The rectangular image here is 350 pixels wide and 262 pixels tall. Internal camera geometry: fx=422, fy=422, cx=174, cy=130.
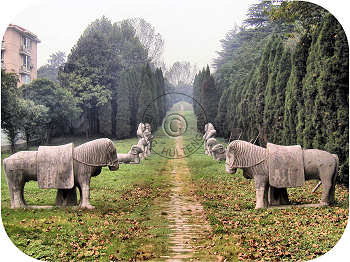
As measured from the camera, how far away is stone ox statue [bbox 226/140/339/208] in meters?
6.71

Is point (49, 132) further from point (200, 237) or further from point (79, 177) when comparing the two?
point (200, 237)

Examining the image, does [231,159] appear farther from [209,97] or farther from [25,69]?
[25,69]

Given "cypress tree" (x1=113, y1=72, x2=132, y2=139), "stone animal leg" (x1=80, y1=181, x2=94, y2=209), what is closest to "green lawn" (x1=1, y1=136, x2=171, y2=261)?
"stone animal leg" (x1=80, y1=181, x2=94, y2=209)

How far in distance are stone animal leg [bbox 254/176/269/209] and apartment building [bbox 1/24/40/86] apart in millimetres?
4198

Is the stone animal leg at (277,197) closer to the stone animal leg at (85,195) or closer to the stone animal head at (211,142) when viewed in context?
the stone animal head at (211,142)

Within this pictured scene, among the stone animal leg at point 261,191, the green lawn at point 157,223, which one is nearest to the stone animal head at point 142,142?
the green lawn at point 157,223

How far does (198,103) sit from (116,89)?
5.31 feet

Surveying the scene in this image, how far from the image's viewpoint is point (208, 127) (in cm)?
851

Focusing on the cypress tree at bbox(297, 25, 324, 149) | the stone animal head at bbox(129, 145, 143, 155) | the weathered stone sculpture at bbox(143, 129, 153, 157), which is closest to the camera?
the cypress tree at bbox(297, 25, 324, 149)

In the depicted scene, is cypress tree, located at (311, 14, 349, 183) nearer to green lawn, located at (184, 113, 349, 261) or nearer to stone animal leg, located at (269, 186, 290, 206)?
green lawn, located at (184, 113, 349, 261)

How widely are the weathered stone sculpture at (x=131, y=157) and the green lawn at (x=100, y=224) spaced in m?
1.00

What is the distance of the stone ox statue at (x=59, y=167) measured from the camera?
658 centimetres

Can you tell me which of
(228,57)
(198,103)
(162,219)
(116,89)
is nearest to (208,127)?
(198,103)

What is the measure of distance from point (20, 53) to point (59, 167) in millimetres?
2074
